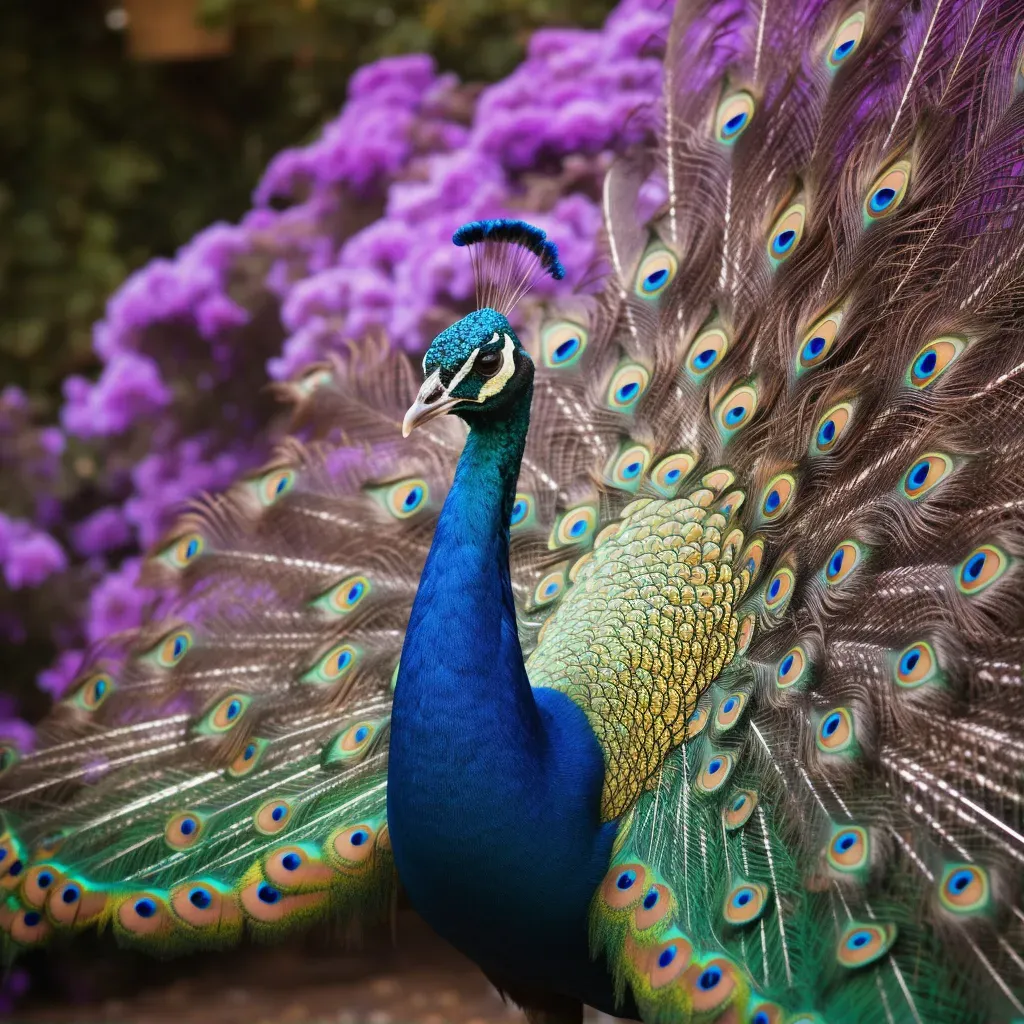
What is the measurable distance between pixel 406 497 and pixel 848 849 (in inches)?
49.8

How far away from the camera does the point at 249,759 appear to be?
2482 mm

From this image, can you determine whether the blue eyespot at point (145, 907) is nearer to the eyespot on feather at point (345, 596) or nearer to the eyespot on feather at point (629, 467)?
the eyespot on feather at point (345, 596)

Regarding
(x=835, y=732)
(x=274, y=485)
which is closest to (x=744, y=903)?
(x=835, y=732)

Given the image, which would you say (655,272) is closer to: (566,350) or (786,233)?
(566,350)

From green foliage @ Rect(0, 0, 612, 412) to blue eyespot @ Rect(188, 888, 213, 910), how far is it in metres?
2.72

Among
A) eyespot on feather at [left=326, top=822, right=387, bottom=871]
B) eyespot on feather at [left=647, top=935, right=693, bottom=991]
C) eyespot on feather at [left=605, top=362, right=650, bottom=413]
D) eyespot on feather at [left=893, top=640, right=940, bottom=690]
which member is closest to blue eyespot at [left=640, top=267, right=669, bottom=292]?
eyespot on feather at [left=605, top=362, right=650, bottom=413]

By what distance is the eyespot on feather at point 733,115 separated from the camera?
2.57 meters

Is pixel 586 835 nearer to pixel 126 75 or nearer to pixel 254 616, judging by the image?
pixel 254 616

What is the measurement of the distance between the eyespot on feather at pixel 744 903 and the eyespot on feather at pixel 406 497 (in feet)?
3.70

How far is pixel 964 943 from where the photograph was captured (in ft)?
5.41

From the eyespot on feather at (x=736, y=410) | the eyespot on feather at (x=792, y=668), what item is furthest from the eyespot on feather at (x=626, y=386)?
the eyespot on feather at (x=792, y=668)

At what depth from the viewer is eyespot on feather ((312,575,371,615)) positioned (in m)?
2.62

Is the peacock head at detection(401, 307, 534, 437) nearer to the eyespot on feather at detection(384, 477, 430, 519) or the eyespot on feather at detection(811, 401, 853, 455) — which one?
the eyespot on feather at detection(811, 401, 853, 455)

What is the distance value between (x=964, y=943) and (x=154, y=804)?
1.50m
